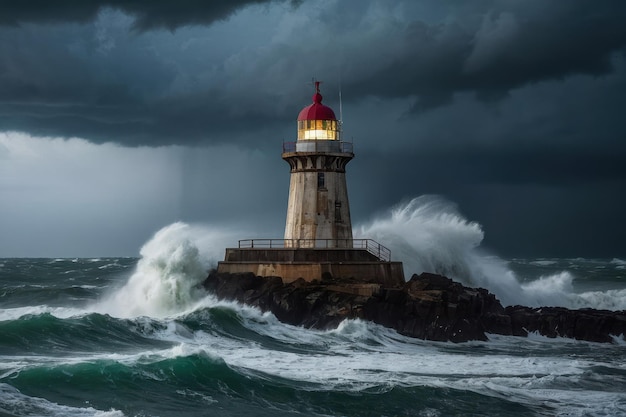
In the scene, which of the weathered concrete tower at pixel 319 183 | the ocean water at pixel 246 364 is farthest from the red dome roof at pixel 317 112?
the ocean water at pixel 246 364

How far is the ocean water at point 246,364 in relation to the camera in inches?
541

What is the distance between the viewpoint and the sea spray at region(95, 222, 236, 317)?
82.3 ft

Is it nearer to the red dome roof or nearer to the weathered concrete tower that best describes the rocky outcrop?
the weathered concrete tower

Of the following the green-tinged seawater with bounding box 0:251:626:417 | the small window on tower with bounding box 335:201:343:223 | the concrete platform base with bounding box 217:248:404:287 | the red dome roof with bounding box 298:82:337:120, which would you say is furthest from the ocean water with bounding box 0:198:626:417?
the red dome roof with bounding box 298:82:337:120

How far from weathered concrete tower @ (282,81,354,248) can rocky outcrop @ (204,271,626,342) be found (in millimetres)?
2160

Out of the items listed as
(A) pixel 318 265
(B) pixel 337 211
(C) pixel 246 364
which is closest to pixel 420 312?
(A) pixel 318 265

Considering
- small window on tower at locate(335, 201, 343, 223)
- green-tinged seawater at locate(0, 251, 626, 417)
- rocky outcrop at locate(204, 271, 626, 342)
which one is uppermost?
small window on tower at locate(335, 201, 343, 223)

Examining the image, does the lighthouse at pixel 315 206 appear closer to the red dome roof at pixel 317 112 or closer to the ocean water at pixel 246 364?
the red dome roof at pixel 317 112

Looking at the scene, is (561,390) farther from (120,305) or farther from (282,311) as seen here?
(120,305)

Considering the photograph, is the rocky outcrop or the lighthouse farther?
the lighthouse

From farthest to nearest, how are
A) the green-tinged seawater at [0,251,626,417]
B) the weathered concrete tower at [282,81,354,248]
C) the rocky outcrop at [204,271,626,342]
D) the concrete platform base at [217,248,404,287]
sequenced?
1. the weathered concrete tower at [282,81,354,248]
2. the concrete platform base at [217,248,404,287]
3. the rocky outcrop at [204,271,626,342]
4. the green-tinged seawater at [0,251,626,417]

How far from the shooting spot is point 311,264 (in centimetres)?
2403

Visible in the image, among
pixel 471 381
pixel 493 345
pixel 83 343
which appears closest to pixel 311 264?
pixel 493 345

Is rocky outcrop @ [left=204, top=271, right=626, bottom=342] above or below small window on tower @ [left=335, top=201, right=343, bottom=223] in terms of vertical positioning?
below
